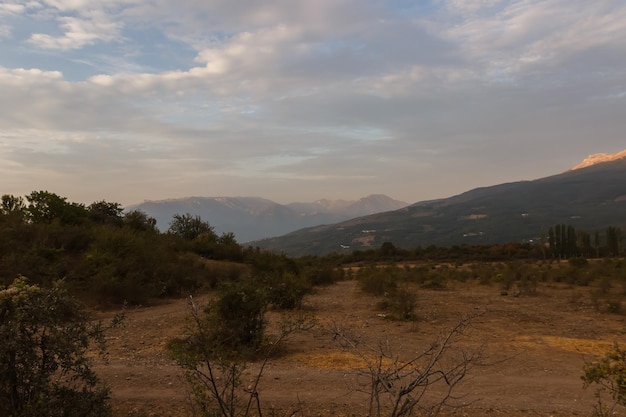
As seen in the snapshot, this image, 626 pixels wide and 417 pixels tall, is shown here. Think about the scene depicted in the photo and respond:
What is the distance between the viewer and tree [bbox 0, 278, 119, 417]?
4.65m

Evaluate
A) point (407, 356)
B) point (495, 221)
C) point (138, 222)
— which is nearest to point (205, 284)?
point (407, 356)

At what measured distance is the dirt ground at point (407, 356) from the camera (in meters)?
6.98

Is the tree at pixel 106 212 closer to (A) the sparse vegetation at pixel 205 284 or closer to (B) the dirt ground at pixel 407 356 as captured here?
(A) the sparse vegetation at pixel 205 284

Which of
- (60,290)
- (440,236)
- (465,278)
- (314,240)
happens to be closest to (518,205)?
(440,236)

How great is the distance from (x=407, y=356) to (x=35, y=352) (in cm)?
793

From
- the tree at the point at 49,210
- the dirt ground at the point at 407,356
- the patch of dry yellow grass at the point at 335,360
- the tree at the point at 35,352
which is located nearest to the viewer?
the tree at the point at 35,352

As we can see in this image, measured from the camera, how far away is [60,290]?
5066mm

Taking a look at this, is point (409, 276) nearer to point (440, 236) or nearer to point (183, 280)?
point (183, 280)

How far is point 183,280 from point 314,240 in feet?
486

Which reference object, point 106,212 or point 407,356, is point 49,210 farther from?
point 407,356

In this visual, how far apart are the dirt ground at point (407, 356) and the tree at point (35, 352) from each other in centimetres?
169

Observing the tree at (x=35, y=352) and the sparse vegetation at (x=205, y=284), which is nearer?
the tree at (x=35, y=352)

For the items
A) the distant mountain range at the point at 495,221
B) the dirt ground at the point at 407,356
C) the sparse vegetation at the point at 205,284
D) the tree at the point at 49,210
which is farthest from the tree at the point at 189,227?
the distant mountain range at the point at 495,221

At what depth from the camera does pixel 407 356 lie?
1015 cm
